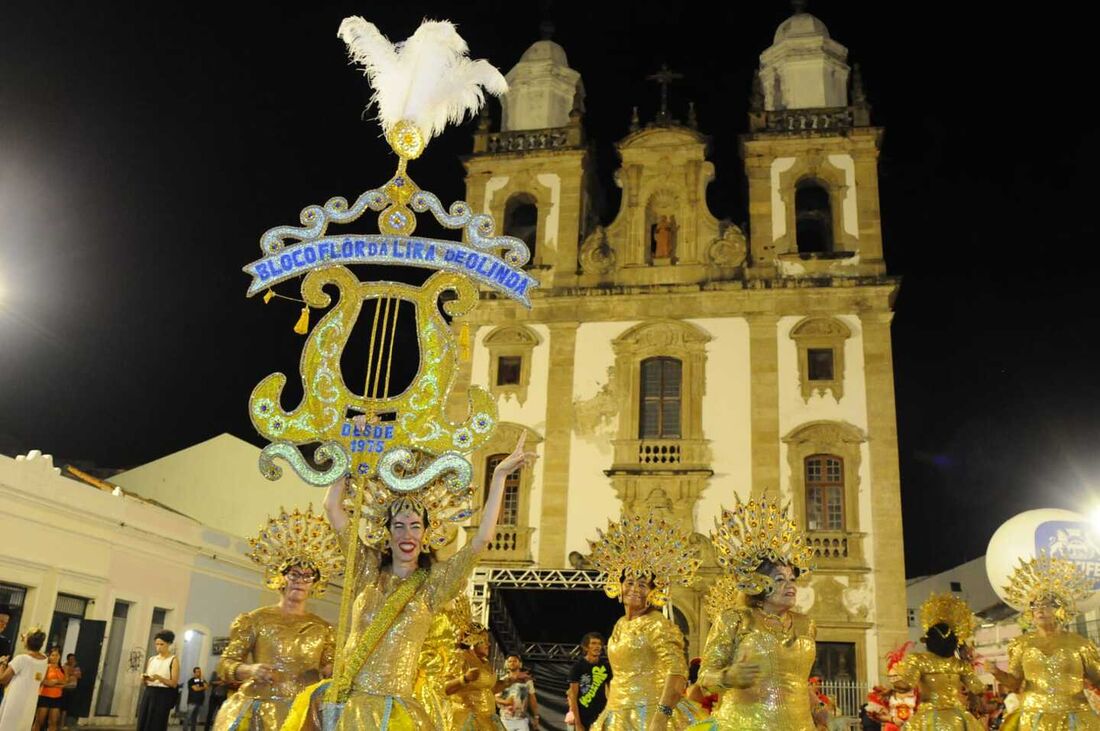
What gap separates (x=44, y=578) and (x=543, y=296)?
39.8 ft

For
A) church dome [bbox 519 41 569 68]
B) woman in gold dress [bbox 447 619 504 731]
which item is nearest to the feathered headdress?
woman in gold dress [bbox 447 619 504 731]

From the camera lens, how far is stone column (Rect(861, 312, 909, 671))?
19219 millimetres

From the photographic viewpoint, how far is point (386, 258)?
5719 millimetres

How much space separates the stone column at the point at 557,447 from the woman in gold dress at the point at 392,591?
15592 mm

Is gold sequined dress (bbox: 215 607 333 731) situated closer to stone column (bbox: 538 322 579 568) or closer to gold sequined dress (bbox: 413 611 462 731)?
gold sequined dress (bbox: 413 611 462 731)

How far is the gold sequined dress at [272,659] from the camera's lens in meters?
5.37

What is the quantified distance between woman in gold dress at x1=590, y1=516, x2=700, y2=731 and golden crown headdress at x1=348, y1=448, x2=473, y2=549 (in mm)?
1805

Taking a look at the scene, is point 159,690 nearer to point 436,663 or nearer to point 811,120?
point 436,663

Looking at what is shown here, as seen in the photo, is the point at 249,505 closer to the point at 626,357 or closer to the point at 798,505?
the point at 626,357

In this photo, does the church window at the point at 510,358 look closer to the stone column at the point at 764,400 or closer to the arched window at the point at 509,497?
the arched window at the point at 509,497

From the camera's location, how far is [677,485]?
812 inches

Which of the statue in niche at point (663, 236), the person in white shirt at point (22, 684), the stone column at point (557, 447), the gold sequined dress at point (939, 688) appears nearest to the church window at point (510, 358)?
the stone column at point (557, 447)

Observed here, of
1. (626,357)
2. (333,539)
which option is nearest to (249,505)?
(626,357)

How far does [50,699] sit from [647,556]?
851cm
